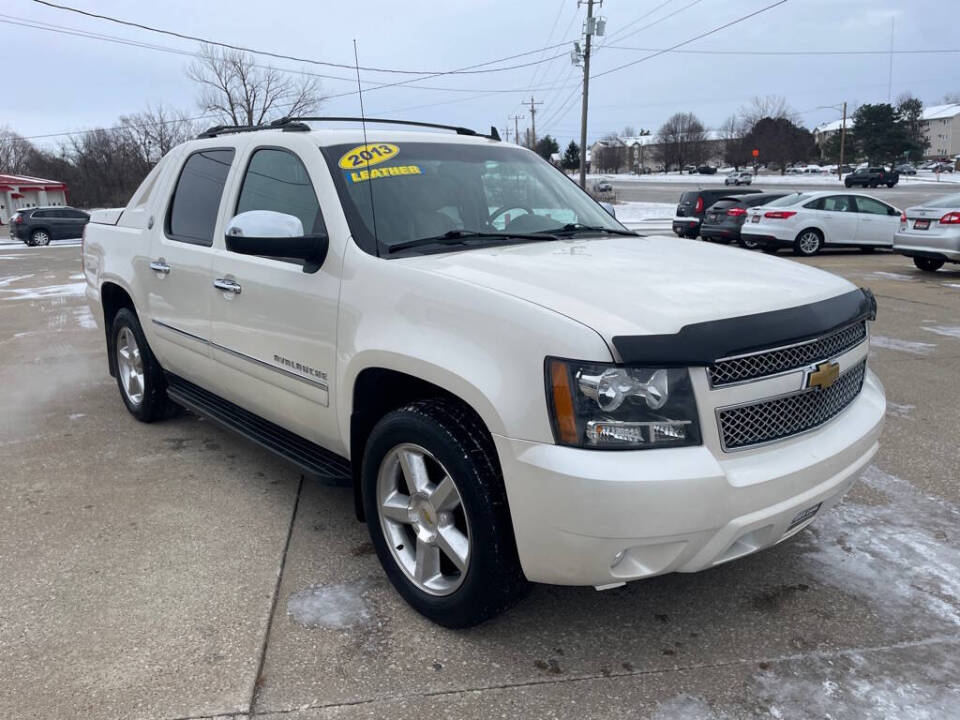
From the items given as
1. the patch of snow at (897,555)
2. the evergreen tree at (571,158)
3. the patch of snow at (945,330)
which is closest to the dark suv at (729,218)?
the patch of snow at (945,330)

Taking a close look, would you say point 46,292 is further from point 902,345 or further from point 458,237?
point 902,345

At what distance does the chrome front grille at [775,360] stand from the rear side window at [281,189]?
1.77 m

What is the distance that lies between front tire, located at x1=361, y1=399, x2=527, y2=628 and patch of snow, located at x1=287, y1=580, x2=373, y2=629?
173 mm

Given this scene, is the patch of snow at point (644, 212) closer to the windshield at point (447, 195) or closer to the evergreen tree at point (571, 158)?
the windshield at point (447, 195)

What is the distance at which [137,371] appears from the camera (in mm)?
5227

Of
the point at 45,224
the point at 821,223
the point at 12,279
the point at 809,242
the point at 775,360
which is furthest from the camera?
the point at 45,224

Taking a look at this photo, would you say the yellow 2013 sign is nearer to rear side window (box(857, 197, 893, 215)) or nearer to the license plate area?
the license plate area

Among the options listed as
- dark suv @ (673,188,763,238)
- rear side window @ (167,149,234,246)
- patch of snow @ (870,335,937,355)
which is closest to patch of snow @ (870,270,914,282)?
patch of snow @ (870,335,937,355)

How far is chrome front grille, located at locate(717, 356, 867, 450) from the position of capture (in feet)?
7.74

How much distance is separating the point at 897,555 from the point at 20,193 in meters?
57.1

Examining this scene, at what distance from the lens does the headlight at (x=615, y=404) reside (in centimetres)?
223

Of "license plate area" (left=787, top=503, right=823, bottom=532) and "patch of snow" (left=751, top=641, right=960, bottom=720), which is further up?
"license plate area" (left=787, top=503, right=823, bottom=532)

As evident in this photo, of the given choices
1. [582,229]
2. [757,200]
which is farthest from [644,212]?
[582,229]

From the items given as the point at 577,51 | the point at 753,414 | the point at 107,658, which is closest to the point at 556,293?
the point at 753,414
